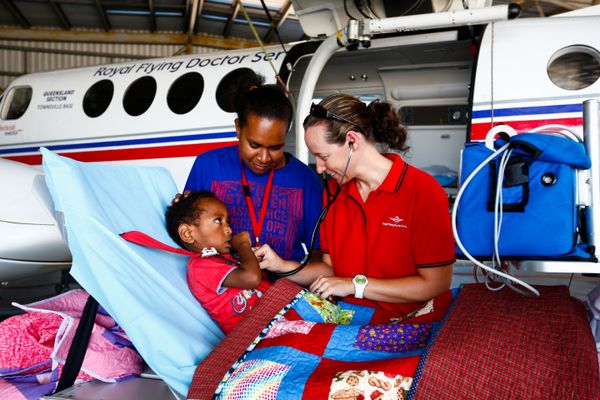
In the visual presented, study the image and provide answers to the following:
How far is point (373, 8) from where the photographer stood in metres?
4.89

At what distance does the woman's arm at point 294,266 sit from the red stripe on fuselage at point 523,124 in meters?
2.33

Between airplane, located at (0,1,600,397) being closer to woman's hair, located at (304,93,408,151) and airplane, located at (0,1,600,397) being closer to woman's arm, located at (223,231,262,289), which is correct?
woman's hair, located at (304,93,408,151)

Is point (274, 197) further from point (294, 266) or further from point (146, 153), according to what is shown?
point (146, 153)

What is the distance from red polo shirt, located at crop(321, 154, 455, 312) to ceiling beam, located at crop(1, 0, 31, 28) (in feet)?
43.1

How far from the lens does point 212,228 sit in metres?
2.27

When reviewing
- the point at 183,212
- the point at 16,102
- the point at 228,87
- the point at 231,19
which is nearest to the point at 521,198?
the point at 183,212

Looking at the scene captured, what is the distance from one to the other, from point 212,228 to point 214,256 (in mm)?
127

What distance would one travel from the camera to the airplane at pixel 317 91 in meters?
4.13

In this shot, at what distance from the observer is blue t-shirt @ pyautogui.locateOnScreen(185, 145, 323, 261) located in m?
2.52

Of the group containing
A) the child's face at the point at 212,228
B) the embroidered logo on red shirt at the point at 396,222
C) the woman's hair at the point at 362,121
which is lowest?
the embroidered logo on red shirt at the point at 396,222

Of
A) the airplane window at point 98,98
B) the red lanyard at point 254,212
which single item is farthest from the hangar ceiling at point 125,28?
the red lanyard at point 254,212

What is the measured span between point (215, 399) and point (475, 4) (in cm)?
392

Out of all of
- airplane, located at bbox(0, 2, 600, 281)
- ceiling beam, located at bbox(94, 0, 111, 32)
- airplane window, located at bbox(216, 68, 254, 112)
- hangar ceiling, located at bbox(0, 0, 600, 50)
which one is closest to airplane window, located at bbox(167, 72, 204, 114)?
airplane, located at bbox(0, 2, 600, 281)

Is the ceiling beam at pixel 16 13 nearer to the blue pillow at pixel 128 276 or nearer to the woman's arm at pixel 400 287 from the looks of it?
the blue pillow at pixel 128 276
